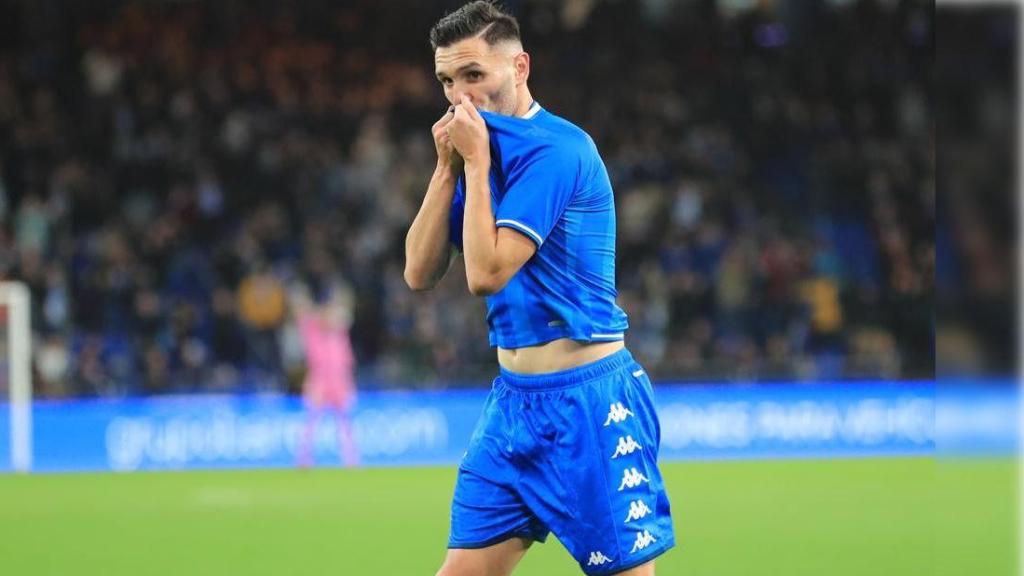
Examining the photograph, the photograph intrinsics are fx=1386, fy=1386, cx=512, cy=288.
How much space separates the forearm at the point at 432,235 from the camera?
334 centimetres

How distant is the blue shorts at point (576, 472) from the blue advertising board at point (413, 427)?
36.9 ft

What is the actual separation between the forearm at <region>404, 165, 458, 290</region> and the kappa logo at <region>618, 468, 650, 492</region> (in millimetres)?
705

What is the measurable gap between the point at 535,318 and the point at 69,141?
16.1 meters

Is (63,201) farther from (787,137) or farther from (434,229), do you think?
(434,229)

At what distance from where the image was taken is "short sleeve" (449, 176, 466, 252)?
3.57m

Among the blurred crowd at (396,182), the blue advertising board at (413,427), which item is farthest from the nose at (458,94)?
the blurred crowd at (396,182)

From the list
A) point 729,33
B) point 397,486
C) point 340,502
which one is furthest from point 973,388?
point 729,33

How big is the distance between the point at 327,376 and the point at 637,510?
10.9 m

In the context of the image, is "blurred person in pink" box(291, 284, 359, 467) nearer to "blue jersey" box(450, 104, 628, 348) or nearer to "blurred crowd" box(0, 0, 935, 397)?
"blurred crowd" box(0, 0, 935, 397)

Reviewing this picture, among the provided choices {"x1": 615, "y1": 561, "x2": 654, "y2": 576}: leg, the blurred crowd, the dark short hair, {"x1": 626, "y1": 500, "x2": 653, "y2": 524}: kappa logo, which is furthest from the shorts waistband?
the blurred crowd

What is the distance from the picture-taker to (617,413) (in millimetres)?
3355

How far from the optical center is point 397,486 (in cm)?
1247

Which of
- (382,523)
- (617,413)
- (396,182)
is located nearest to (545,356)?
(617,413)

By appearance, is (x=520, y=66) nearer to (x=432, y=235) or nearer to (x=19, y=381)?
(x=432, y=235)
